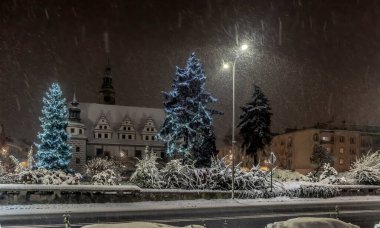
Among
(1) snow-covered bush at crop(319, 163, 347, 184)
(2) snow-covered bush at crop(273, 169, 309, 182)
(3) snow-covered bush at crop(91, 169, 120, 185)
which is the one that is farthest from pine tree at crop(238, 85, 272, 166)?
(3) snow-covered bush at crop(91, 169, 120, 185)

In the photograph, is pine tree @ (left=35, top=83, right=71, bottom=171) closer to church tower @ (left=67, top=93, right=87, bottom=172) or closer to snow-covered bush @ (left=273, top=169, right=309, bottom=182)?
snow-covered bush @ (left=273, top=169, right=309, bottom=182)

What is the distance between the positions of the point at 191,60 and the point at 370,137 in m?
72.6

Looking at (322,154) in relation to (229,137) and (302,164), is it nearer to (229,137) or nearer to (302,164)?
(302,164)

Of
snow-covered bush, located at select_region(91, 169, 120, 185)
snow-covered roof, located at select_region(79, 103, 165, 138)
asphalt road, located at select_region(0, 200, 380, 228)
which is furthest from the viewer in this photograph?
snow-covered roof, located at select_region(79, 103, 165, 138)

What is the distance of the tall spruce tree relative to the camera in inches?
1607

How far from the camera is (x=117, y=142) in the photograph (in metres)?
77.2

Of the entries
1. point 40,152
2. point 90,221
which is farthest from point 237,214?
point 40,152

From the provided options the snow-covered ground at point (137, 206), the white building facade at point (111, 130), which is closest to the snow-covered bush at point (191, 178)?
the snow-covered ground at point (137, 206)

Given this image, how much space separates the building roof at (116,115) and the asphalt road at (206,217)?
5263 cm

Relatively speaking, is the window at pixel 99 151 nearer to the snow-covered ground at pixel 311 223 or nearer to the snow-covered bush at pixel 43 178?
the snow-covered bush at pixel 43 178

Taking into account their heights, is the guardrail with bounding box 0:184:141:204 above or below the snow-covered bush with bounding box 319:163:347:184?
below

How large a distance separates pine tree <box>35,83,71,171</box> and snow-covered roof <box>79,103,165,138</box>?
3342cm

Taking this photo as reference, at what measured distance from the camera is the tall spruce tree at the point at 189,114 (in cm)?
4081

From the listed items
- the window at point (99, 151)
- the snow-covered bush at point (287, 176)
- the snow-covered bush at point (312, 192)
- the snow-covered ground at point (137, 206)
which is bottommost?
the snow-covered ground at point (137, 206)
